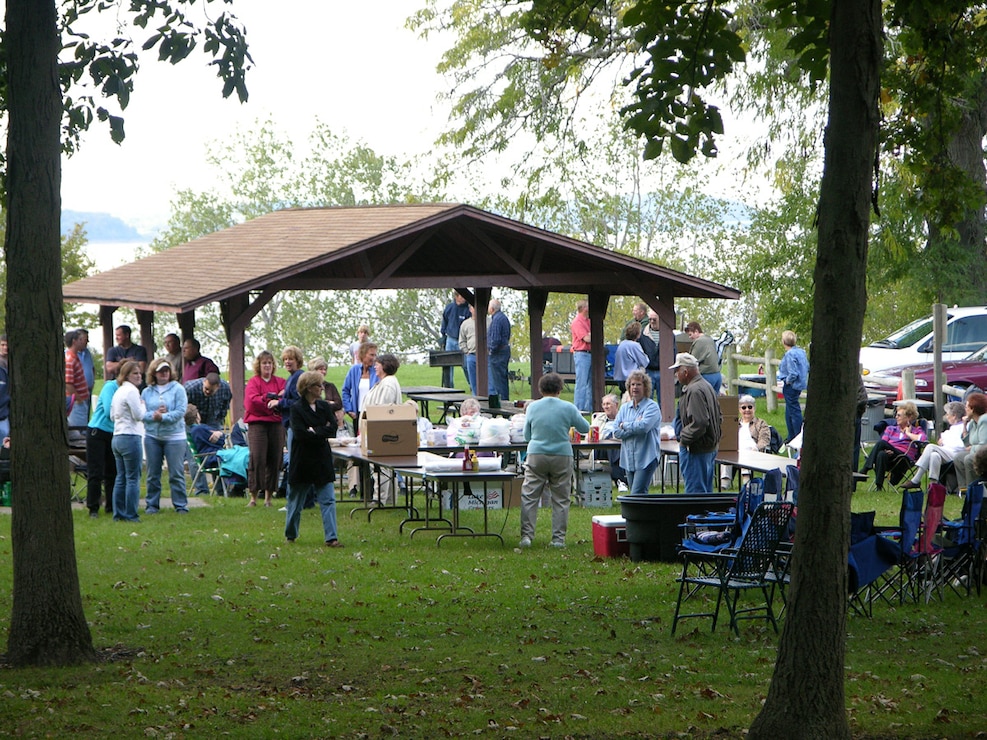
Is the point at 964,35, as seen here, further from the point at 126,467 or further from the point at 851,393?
the point at 126,467

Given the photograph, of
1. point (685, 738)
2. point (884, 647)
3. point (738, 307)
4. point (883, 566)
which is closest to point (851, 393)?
point (685, 738)

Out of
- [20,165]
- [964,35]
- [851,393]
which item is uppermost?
[964,35]

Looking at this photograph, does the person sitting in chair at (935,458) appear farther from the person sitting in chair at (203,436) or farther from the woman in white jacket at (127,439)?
the person sitting in chair at (203,436)

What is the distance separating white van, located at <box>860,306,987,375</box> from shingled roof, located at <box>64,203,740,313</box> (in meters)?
4.53

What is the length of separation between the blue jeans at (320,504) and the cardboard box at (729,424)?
5.01 meters

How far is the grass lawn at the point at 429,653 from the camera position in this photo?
743cm

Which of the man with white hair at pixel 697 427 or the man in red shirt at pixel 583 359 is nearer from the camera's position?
the man with white hair at pixel 697 427

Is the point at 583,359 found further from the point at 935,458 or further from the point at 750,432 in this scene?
the point at 935,458

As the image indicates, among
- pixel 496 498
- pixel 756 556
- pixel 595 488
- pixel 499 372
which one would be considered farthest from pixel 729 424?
pixel 499 372

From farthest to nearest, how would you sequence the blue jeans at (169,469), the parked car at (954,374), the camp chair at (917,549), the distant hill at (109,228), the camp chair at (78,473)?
the distant hill at (109,228), the parked car at (954,374), the camp chair at (78,473), the blue jeans at (169,469), the camp chair at (917,549)

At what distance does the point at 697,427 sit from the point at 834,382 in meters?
7.88

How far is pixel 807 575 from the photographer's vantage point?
6426mm

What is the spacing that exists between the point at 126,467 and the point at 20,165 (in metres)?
7.34

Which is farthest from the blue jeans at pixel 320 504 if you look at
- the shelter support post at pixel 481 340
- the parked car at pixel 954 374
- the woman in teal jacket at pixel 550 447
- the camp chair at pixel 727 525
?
the parked car at pixel 954 374
